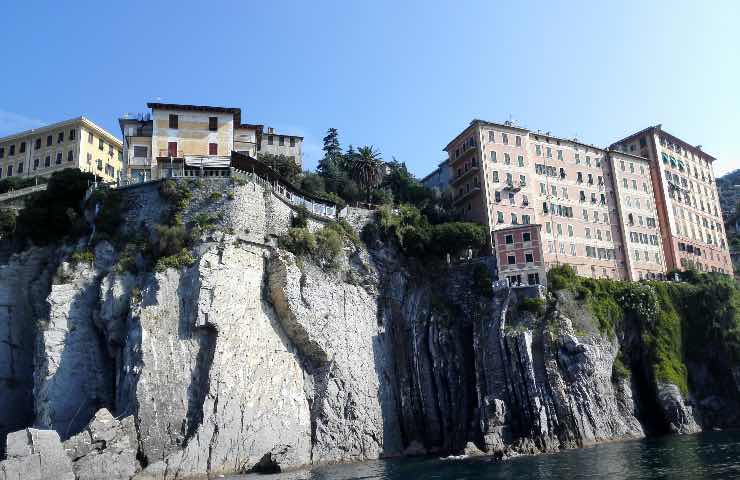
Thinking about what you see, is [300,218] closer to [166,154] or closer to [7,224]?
[166,154]

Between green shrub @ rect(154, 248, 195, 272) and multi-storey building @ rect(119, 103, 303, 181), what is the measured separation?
10.8 m

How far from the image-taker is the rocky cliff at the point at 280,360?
45375 millimetres

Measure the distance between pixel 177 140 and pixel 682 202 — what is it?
65.1 meters

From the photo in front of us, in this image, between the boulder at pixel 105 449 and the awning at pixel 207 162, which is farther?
the awning at pixel 207 162

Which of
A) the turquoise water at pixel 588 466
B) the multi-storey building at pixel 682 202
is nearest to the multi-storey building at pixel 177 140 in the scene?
the turquoise water at pixel 588 466

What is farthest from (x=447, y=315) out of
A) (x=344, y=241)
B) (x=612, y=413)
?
(x=612, y=413)

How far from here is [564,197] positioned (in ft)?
250

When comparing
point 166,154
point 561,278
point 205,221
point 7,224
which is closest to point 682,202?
point 561,278

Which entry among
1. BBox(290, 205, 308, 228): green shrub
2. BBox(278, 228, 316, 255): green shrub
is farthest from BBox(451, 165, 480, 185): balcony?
BBox(278, 228, 316, 255): green shrub

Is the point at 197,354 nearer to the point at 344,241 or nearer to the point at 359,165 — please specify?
the point at 344,241

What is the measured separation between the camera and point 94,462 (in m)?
40.3

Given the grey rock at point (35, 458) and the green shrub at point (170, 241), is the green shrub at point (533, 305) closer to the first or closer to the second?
the green shrub at point (170, 241)

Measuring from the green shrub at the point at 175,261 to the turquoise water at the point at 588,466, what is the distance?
1637cm

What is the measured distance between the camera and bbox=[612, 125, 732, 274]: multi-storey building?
82.8 meters
